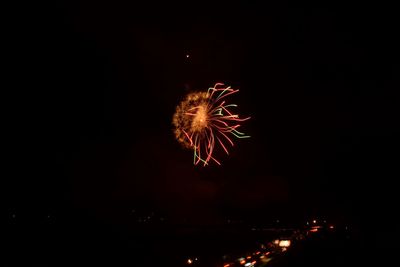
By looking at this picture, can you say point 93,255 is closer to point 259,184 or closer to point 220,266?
point 220,266

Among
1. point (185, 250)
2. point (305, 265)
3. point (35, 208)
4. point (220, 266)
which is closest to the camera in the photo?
point (305, 265)

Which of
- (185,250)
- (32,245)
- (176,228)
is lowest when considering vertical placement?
(185,250)

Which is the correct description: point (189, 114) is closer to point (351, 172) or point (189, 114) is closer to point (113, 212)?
point (113, 212)

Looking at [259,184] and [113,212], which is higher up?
[259,184]

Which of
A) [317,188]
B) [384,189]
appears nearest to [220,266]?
[384,189]

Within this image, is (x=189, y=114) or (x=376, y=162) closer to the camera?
(x=189, y=114)

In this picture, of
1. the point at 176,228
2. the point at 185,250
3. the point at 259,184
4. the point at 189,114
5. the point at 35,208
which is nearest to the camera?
the point at 185,250

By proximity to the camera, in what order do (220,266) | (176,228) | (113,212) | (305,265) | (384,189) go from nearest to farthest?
(305,265) < (220,266) < (176,228) < (113,212) < (384,189)

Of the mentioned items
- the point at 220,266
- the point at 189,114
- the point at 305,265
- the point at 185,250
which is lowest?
the point at 305,265

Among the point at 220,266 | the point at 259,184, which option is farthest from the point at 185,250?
the point at 259,184
